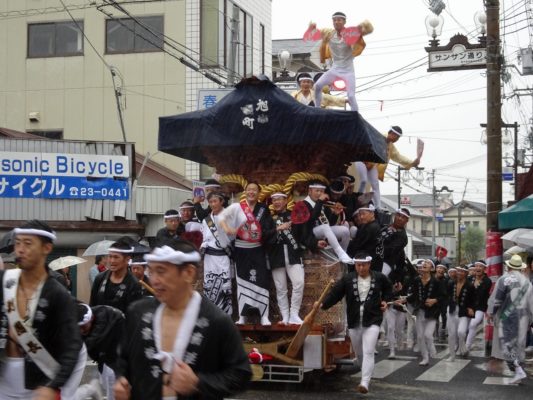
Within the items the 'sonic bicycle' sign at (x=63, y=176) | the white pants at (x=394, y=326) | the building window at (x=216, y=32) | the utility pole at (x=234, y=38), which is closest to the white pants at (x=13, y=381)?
the white pants at (x=394, y=326)

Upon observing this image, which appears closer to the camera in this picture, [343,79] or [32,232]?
[32,232]

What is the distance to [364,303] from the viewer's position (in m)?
11.5

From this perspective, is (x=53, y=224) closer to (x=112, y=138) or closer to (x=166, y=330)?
(x=112, y=138)

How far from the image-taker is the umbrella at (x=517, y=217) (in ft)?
57.9

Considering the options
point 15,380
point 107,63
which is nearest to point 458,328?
point 15,380

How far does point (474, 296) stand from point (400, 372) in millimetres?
3940

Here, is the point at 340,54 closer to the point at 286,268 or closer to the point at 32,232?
the point at 286,268

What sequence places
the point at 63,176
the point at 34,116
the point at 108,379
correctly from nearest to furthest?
the point at 108,379 → the point at 63,176 → the point at 34,116

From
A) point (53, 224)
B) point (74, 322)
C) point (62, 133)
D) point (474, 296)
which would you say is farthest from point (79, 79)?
point (74, 322)

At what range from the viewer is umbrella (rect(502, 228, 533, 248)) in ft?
58.0

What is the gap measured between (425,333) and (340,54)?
5.70 meters

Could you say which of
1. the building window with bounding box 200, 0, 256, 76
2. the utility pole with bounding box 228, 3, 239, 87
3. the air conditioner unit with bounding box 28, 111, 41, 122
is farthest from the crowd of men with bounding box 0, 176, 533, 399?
the air conditioner unit with bounding box 28, 111, 41, 122

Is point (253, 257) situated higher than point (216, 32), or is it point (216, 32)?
point (216, 32)

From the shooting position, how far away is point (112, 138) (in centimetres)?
3052
